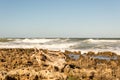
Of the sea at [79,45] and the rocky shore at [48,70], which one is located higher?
the rocky shore at [48,70]

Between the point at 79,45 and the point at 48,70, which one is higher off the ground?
the point at 48,70

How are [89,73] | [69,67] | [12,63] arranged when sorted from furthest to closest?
[12,63], [69,67], [89,73]

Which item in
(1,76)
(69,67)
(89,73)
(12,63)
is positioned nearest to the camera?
(1,76)

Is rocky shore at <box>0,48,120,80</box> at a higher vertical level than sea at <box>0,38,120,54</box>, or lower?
higher

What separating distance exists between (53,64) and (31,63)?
4.25 ft

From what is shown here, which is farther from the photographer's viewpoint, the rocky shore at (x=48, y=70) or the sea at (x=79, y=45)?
the sea at (x=79, y=45)

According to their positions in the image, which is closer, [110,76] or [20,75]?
[20,75]

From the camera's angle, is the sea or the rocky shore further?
the sea

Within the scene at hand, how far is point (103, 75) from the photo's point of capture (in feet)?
37.0

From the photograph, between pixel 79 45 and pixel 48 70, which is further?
pixel 79 45

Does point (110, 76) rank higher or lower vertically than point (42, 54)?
lower

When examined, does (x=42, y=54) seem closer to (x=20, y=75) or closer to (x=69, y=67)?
(x=69, y=67)

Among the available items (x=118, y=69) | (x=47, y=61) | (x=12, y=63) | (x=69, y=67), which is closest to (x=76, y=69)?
(x=69, y=67)

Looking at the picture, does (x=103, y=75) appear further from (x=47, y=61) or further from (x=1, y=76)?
(x=1, y=76)
